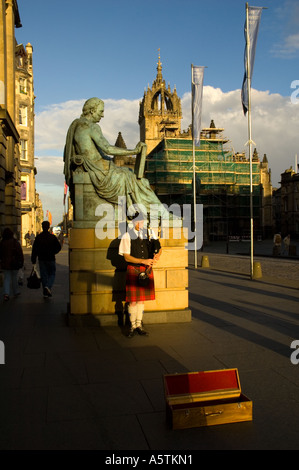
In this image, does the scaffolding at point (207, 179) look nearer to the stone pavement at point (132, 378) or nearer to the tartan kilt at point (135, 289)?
the stone pavement at point (132, 378)

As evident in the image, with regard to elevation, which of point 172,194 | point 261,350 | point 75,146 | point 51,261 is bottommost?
point 261,350

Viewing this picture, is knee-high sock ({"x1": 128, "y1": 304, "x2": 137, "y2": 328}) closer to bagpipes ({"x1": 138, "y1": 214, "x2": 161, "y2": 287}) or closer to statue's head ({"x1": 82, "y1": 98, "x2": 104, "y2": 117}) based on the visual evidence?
bagpipes ({"x1": 138, "y1": 214, "x2": 161, "y2": 287})

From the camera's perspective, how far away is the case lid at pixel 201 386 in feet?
11.4

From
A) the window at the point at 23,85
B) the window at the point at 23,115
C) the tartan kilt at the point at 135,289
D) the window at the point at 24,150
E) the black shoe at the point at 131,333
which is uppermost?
the window at the point at 23,85

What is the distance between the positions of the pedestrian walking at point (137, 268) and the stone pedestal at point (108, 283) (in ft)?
2.64

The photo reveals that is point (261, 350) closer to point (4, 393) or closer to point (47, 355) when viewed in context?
point (47, 355)

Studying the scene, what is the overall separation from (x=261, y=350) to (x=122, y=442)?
3059mm

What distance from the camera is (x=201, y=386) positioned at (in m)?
3.55

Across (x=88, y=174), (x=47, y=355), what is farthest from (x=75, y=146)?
(x=47, y=355)

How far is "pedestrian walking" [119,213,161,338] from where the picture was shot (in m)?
6.23

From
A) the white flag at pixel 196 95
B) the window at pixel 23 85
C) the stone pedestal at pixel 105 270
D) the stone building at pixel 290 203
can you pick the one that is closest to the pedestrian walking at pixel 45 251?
the stone pedestal at pixel 105 270

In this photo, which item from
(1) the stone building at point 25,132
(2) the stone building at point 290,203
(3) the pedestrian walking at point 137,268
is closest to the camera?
(3) the pedestrian walking at point 137,268

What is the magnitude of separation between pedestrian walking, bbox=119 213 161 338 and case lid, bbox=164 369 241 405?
2.76m
